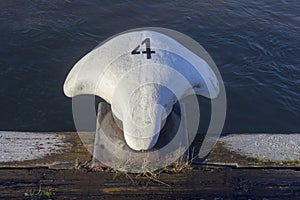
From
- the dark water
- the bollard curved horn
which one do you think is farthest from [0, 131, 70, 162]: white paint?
the dark water

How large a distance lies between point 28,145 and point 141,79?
1.99 metres

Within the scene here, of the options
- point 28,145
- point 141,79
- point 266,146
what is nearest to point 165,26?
point 141,79

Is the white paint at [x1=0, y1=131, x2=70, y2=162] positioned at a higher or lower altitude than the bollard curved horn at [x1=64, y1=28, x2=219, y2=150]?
lower

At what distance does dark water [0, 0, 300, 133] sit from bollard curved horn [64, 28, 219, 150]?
194 centimetres

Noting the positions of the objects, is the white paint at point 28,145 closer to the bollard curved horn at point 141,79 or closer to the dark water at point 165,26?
the bollard curved horn at point 141,79

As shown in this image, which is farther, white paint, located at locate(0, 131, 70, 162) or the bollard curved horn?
white paint, located at locate(0, 131, 70, 162)

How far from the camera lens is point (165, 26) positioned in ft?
40.7

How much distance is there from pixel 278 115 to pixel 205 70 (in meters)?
2.69

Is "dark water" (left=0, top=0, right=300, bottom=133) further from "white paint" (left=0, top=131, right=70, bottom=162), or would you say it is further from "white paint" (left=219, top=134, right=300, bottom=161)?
"white paint" (left=219, top=134, right=300, bottom=161)

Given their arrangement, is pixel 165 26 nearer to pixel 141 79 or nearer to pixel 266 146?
pixel 141 79

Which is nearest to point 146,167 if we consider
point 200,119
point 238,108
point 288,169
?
point 288,169

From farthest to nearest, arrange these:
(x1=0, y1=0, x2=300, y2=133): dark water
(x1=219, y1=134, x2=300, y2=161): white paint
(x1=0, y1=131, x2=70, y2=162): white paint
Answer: (x1=0, y1=0, x2=300, y2=133): dark water, (x1=219, y1=134, x2=300, y2=161): white paint, (x1=0, y1=131, x2=70, y2=162): white paint

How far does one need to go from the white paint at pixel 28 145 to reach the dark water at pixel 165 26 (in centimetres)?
200

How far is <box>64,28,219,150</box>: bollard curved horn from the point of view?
6.04 meters
